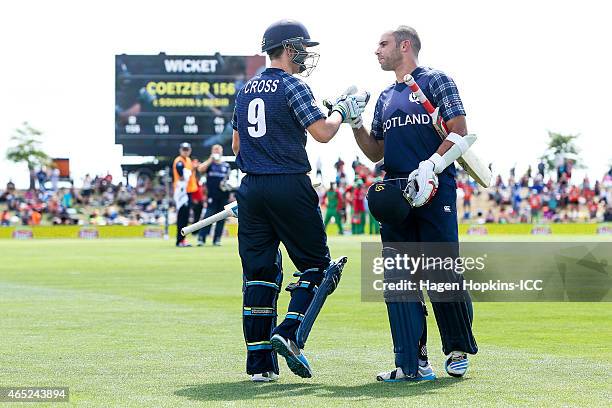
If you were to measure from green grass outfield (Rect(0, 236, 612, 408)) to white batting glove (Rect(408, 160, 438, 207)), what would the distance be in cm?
111

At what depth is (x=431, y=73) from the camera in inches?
294

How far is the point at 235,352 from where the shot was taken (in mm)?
8500

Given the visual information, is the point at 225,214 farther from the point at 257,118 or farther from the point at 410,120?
the point at 410,120

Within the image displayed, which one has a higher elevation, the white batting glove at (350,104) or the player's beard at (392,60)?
the player's beard at (392,60)

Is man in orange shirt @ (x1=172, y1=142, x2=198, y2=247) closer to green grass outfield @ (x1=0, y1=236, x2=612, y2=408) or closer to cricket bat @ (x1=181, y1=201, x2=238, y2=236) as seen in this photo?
green grass outfield @ (x1=0, y1=236, x2=612, y2=408)

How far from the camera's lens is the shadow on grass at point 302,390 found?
6359mm

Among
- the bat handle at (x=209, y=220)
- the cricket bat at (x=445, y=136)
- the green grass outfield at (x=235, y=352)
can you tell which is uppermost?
the cricket bat at (x=445, y=136)

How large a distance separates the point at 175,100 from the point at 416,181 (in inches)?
1551

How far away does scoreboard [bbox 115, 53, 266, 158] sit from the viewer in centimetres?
4528

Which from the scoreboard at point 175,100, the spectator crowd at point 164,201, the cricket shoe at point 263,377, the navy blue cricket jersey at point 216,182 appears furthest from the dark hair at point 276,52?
the spectator crowd at point 164,201

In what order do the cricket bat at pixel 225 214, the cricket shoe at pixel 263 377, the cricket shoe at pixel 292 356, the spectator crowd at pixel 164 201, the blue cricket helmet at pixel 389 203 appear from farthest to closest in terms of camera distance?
the spectator crowd at pixel 164 201 → the cricket bat at pixel 225 214 → the blue cricket helmet at pixel 389 203 → the cricket shoe at pixel 263 377 → the cricket shoe at pixel 292 356

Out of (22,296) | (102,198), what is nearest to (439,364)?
(22,296)

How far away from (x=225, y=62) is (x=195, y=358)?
38558mm

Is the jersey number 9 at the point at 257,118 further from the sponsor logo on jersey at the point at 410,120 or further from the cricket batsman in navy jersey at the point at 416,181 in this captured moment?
the sponsor logo on jersey at the point at 410,120
